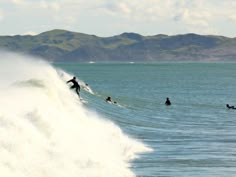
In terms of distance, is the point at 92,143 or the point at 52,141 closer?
the point at 52,141

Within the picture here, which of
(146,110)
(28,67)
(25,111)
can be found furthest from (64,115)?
(146,110)

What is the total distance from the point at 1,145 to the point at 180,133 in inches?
859

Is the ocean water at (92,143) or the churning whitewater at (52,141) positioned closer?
the churning whitewater at (52,141)

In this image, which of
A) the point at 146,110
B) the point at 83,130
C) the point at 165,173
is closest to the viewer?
the point at 165,173

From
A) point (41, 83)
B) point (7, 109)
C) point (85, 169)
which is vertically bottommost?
point (85, 169)

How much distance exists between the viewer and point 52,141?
24.9 metres

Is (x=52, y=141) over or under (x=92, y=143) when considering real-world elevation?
under

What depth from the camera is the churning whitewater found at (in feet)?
69.2

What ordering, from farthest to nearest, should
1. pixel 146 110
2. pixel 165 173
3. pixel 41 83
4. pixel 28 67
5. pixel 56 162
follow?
pixel 146 110 < pixel 28 67 < pixel 41 83 < pixel 165 173 < pixel 56 162

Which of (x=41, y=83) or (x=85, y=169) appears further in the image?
(x=41, y=83)

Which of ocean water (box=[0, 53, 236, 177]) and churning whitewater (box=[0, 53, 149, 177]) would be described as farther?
ocean water (box=[0, 53, 236, 177])

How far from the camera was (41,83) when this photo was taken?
127ft

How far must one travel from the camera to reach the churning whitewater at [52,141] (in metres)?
Answer: 21.1

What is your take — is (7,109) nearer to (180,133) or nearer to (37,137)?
(37,137)
